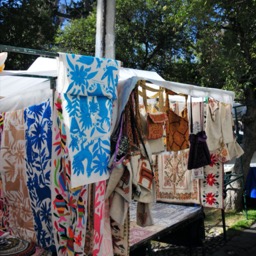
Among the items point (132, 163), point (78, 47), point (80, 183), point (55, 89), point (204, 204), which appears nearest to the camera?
point (80, 183)

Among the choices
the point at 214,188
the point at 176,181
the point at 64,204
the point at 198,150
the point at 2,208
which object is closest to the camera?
the point at 64,204

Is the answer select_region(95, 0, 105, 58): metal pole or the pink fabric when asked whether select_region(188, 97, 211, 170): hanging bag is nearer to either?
select_region(95, 0, 105, 58): metal pole

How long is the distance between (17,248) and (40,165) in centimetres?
63

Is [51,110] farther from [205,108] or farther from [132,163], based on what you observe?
[205,108]

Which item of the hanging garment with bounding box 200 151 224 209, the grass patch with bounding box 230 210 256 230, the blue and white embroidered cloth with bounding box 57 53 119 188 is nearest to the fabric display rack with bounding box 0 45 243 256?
the blue and white embroidered cloth with bounding box 57 53 119 188

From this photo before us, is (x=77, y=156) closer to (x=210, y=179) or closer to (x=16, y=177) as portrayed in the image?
(x=16, y=177)

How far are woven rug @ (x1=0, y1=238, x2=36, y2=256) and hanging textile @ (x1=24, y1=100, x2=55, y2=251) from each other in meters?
0.14

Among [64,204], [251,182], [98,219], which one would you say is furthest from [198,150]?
[251,182]

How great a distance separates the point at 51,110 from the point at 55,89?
0.58 ft

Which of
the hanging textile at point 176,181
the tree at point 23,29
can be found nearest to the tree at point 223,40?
the hanging textile at point 176,181

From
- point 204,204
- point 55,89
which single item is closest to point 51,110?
point 55,89

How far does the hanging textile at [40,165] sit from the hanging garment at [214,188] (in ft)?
10.1

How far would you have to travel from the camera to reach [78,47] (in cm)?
1180

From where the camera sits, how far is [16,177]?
9.00 feet
